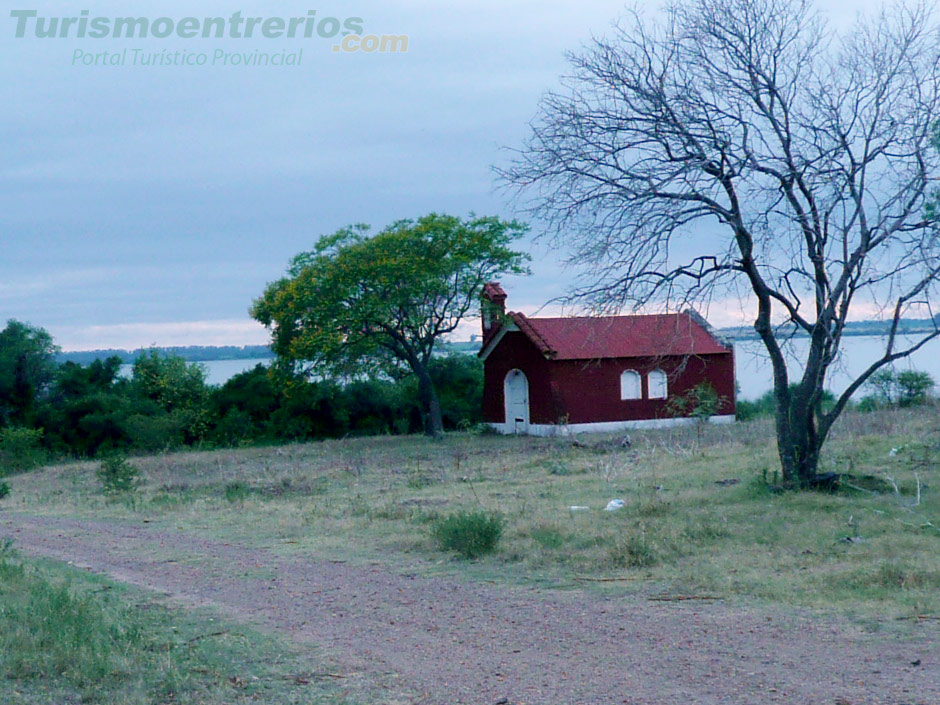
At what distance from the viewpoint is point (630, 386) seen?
33094mm

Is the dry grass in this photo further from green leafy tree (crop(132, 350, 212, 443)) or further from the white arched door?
green leafy tree (crop(132, 350, 212, 443))

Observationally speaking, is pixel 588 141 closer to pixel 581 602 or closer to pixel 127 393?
pixel 581 602

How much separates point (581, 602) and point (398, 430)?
109 feet

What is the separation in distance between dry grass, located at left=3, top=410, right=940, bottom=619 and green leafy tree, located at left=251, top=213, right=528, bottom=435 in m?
6.32

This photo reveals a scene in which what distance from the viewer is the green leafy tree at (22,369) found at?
44375 millimetres

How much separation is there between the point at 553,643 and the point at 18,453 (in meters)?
31.3

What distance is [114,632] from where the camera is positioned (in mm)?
6793

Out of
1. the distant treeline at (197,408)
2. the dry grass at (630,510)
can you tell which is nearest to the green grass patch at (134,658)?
the dry grass at (630,510)

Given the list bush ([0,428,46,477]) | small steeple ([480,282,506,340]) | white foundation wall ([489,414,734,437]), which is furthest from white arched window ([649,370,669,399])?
bush ([0,428,46,477])

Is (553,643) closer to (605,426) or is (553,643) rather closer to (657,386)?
(605,426)

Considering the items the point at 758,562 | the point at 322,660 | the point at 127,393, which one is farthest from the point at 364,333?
the point at 322,660

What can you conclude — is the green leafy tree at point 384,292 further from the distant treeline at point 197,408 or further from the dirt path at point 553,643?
the dirt path at point 553,643

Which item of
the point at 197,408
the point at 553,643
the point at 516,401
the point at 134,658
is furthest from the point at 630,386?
the point at 134,658

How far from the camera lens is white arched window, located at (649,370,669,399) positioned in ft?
109
